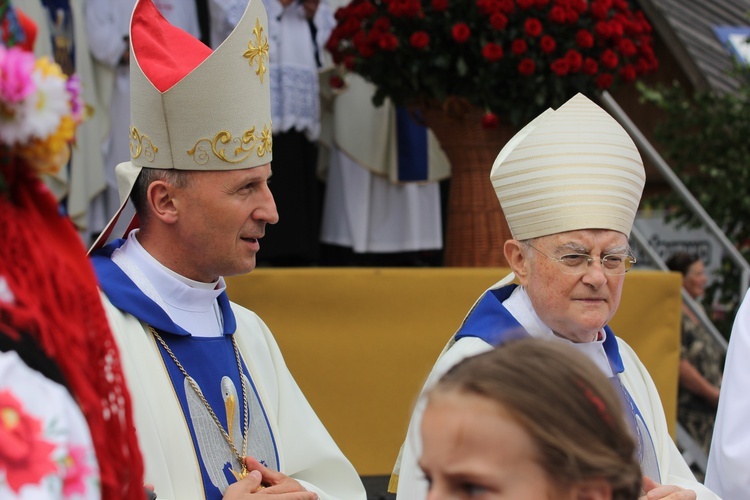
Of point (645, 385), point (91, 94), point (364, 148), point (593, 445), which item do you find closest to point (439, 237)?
point (364, 148)

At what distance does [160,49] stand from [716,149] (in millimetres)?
6262

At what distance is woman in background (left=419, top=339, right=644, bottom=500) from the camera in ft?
5.82

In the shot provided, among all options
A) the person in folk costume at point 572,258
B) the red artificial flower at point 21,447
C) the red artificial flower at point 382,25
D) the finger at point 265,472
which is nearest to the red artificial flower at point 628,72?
the red artificial flower at point 382,25

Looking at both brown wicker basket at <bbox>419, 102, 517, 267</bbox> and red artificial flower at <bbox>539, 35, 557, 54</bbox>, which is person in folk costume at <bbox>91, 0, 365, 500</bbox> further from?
brown wicker basket at <bbox>419, 102, 517, 267</bbox>

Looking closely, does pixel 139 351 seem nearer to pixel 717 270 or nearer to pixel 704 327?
pixel 704 327

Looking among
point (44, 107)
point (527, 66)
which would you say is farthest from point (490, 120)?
point (44, 107)

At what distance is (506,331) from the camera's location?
11.5 feet

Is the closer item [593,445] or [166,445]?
[593,445]

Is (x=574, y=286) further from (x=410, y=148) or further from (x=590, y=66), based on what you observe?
(x=410, y=148)

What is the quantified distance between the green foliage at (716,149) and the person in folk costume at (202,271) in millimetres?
5357

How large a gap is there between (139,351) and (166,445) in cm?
28

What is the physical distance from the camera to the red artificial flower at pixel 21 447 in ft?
4.91

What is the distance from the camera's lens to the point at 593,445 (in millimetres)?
1781

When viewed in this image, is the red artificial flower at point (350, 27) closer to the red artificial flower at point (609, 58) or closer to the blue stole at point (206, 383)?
the red artificial flower at point (609, 58)
